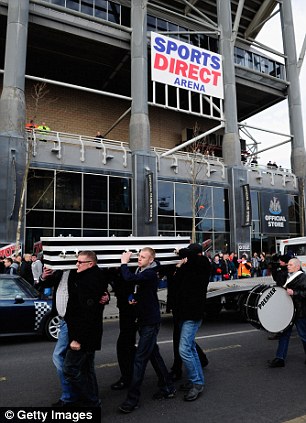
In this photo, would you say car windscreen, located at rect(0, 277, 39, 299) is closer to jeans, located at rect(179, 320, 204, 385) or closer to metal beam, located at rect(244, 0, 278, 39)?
jeans, located at rect(179, 320, 204, 385)

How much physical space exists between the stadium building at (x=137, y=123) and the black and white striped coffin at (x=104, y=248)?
14012mm

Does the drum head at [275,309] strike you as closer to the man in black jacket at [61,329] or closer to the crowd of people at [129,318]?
the crowd of people at [129,318]

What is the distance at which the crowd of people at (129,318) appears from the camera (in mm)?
3721

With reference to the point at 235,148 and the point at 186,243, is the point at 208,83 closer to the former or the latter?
the point at 235,148

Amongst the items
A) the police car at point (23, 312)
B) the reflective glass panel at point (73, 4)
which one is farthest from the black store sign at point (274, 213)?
the police car at point (23, 312)

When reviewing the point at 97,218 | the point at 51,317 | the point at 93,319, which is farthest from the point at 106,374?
the point at 97,218

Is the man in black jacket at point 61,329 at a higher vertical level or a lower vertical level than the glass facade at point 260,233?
lower

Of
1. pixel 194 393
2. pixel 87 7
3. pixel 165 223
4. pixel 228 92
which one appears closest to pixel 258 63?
pixel 228 92

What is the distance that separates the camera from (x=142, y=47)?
23.5 metres

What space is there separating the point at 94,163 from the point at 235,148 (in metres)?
11.1

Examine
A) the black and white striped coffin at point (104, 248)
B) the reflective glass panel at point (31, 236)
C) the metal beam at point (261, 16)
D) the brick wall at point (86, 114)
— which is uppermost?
the metal beam at point (261, 16)

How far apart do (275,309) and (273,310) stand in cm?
4

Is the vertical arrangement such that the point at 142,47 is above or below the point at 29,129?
above

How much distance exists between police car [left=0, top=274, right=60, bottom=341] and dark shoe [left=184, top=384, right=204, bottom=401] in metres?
4.13
